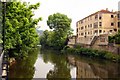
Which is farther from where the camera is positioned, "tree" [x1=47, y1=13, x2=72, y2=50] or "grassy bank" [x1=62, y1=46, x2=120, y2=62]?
"tree" [x1=47, y1=13, x2=72, y2=50]

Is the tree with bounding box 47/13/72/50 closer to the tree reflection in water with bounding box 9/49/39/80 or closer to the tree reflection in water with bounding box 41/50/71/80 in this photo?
the tree reflection in water with bounding box 41/50/71/80

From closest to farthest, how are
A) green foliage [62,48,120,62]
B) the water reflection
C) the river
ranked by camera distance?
the river
the water reflection
green foliage [62,48,120,62]

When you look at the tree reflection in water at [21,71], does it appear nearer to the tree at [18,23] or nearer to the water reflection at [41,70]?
the water reflection at [41,70]

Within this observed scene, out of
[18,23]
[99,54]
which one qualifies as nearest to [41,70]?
[18,23]

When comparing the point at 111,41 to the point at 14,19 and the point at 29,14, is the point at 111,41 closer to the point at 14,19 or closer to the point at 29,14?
the point at 29,14

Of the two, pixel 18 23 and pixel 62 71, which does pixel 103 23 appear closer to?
pixel 62 71

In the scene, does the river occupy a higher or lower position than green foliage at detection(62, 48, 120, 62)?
lower

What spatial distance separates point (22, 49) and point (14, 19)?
22.4 ft

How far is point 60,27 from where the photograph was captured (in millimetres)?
74250

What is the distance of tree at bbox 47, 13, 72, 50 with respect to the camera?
74000 millimetres

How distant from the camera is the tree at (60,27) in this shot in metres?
74.0

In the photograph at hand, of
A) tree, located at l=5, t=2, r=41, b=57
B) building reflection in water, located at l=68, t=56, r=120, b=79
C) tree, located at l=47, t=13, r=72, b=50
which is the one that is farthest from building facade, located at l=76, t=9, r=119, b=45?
tree, located at l=5, t=2, r=41, b=57

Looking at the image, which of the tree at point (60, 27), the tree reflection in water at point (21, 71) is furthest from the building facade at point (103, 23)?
the tree reflection in water at point (21, 71)

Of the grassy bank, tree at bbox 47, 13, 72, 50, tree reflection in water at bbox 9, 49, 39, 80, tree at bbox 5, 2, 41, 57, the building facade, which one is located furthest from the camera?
tree at bbox 47, 13, 72, 50
